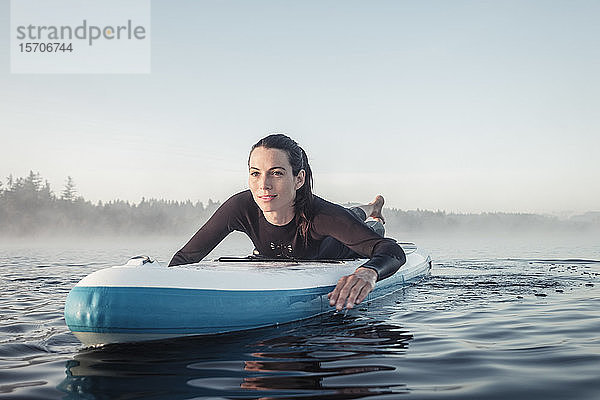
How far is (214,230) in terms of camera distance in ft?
17.9

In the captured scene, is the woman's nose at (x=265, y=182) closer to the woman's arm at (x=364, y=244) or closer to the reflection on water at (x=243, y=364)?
the woman's arm at (x=364, y=244)

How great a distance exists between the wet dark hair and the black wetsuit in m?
0.06

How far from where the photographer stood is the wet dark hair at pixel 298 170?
16.7ft

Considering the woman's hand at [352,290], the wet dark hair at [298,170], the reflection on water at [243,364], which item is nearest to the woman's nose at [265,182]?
the wet dark hair at [298,170]

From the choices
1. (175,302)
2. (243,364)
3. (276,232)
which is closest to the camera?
(243,364)

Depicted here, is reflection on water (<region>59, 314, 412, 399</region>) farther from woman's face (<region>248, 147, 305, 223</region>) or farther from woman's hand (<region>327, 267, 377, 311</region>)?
woman's face (<region>248, 147, 305, 223</region>)

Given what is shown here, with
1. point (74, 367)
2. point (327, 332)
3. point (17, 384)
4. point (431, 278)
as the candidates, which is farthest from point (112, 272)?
point (431, 278)

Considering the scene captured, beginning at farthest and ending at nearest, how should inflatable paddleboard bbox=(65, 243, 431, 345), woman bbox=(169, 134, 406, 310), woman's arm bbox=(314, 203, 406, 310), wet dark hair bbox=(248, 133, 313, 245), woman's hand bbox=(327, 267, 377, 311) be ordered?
1. wet dark hair bbox=(248, 133, 313, 245)
2. woman bbox=(169, 134, 406, 310)
3. woman's arm bbox=(314, 203, 406, 310)
4. woman's hand bbox=(327, 267, 377, 311)
5. inflatable paddleboard bbox=(65, 243, 431, 345)

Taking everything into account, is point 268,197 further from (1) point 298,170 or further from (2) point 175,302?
(2) point 175,302

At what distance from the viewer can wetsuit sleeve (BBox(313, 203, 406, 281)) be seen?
4727 millimetres

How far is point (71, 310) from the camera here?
3488mm

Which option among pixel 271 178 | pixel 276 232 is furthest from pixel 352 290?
pixel 276 232

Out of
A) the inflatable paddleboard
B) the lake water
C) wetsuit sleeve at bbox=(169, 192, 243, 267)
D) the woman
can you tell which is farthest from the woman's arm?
wetsuit sleeve at bbox=(169, 192, 243, 267)

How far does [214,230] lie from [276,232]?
1.96 ft
